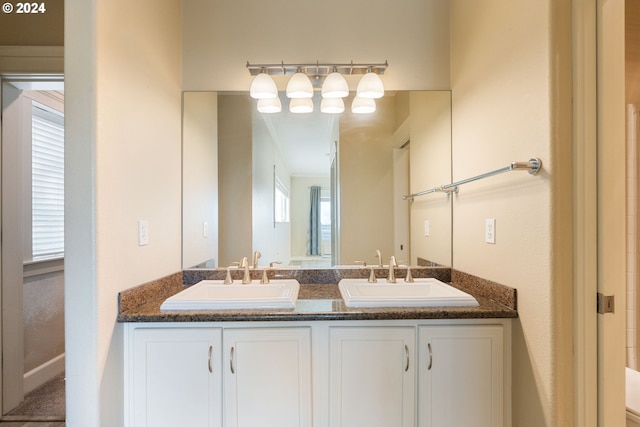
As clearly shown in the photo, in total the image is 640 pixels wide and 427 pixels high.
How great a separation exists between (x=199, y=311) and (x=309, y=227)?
90cm

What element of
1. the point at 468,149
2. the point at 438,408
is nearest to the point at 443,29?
the point at 468,149

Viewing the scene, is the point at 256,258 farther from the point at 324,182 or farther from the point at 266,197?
the point at 324,182

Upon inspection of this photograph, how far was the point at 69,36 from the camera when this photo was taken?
109cm

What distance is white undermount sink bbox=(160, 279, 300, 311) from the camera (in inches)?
51.4

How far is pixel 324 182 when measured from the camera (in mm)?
1999

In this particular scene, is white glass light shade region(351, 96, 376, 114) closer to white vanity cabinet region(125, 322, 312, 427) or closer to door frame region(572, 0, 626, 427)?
door frame region(572, 0, 626, 427)

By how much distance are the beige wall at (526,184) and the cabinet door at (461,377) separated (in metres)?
0.09

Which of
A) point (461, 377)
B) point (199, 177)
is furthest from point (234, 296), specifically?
point (461, 377)

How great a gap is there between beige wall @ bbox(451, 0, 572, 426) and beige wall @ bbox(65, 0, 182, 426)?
63.3 inches

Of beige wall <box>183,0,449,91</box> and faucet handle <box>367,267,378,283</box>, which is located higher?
beige wall <box>183,0,449,91</box>

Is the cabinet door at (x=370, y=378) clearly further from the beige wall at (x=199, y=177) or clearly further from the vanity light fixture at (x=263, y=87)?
the vanity light fixture at (x=263, y=87)

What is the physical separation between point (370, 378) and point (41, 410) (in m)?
2.22

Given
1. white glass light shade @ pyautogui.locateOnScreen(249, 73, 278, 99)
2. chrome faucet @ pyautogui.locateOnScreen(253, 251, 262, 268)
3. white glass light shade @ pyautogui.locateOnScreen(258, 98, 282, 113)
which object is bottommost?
chrome faucet @ pyautogui.locateOnScreen(253, 251, 262, 268)

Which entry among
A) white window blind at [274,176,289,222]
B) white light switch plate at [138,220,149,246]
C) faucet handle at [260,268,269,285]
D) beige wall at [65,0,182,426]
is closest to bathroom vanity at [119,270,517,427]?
beige wall at [65,0,182,426]
